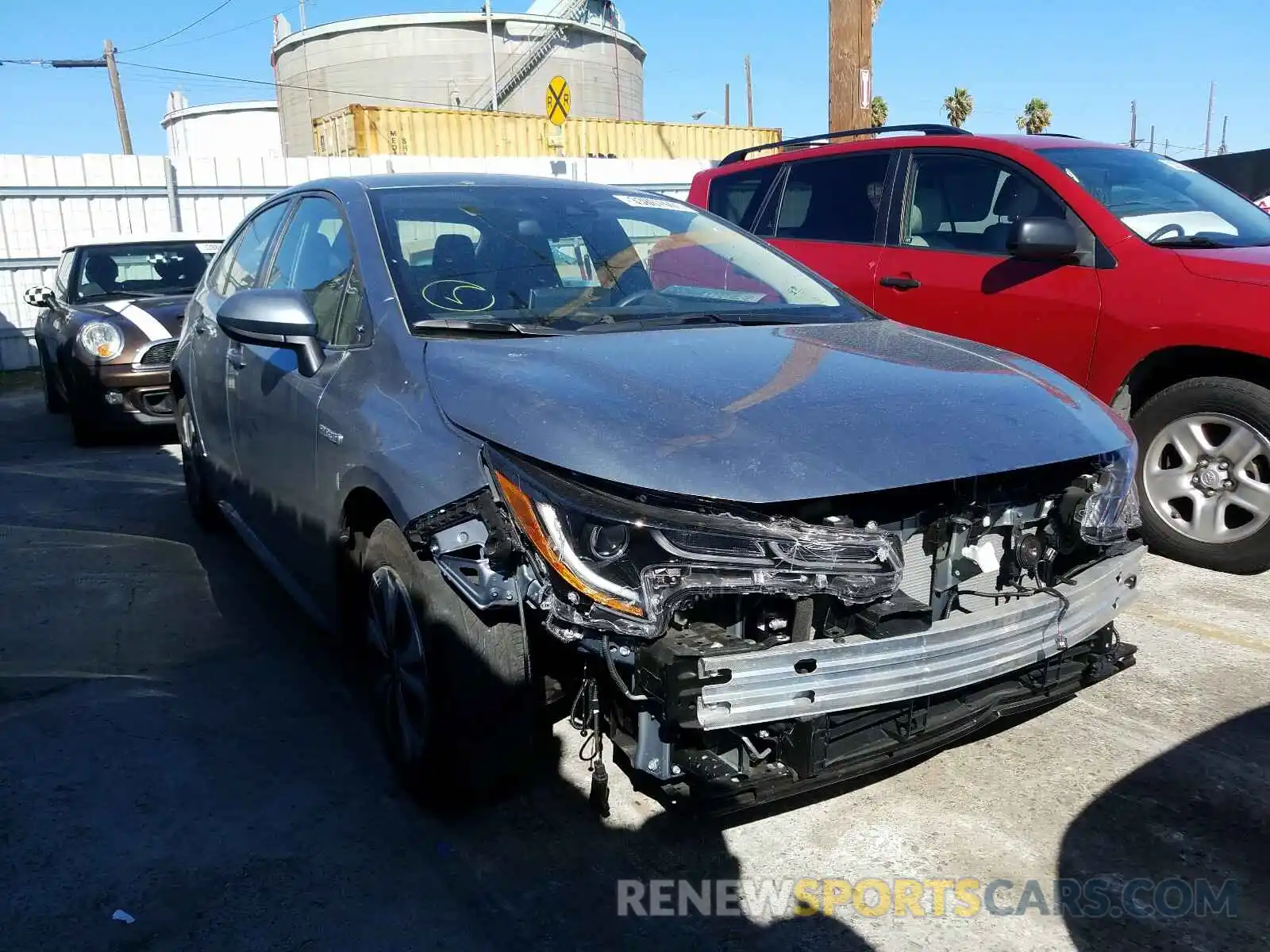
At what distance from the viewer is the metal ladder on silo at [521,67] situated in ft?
147

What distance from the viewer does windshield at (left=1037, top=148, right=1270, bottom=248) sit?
15.0 ft

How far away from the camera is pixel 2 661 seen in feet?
12.3

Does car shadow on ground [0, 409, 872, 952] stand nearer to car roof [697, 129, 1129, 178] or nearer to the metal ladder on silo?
car roof [697, 129, 1129, 178]

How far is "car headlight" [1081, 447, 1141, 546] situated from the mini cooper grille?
6.75 m

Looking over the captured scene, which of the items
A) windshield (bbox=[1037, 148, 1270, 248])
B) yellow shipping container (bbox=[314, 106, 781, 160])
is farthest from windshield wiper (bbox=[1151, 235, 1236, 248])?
yellow shipping container (bbox=[314, 106, 781, 160])

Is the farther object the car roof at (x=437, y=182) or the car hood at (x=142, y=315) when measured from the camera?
the car hood at (x=142, y=315)

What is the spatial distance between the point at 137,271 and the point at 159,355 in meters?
1.35

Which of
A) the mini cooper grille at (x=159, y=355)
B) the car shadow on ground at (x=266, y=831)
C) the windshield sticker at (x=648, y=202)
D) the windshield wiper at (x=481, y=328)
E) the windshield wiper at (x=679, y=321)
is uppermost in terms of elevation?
the windshield sticker at (x=648, y=202)

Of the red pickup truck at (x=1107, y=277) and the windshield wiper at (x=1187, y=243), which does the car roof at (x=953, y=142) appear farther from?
the windshield wiper at (x=1187, y=243)

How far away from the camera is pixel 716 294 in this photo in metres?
3.52

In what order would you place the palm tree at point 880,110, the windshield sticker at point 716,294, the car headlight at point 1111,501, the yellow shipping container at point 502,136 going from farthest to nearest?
1. the palm tree at point 880,110
2. the yellow shipping container at point 502,136
3. the windshield sticker at point 716,294
4. the car headlight at point 1111,501

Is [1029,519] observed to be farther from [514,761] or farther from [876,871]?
[514,761]

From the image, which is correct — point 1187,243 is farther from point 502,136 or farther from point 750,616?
point 502,136

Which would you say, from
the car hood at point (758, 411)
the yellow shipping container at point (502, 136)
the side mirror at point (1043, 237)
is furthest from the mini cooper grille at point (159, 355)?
the yellow shipping container at point (502, 136)
